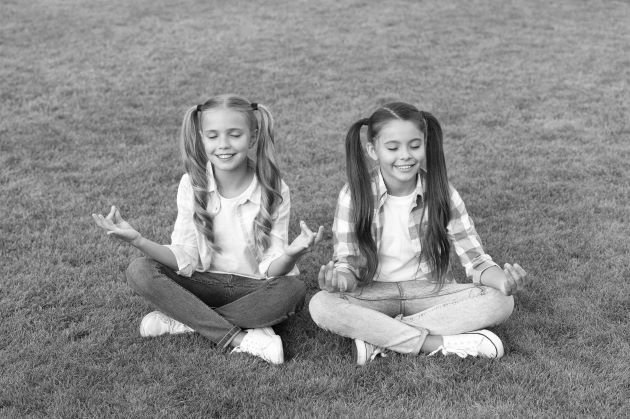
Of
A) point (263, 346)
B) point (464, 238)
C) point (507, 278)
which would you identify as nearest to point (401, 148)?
point (464, 238)

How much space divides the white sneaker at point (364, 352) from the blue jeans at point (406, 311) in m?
0.03

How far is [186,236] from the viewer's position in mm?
4047

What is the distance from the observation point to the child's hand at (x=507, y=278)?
351 cm

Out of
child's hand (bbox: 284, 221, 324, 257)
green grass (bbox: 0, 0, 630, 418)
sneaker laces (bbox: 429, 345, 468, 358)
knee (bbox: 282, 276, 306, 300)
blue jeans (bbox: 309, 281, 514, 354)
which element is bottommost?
green grass (bbox: 0, 0, 630, 418)

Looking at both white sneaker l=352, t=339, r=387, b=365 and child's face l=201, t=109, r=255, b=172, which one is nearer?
white sneaker l=352, t=339, r=387, b=365

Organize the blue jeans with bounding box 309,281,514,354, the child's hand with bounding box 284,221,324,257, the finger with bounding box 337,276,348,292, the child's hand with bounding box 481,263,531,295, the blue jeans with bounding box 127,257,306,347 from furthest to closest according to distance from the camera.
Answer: the blue jeans with bounding box 127,257,306,347
the blue jeans with bounding box 309,281,514,354
the finger with bounding box 337,276,348,292
the child's hand with bounding box 481,263,531,295
the child's hand with bounding box 284,221,324,257

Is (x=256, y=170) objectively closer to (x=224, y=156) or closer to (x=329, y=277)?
(x=224, y=156)

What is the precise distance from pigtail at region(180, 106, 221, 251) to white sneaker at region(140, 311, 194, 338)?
46 cm

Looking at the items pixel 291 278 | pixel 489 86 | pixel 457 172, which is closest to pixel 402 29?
pixel 489 86

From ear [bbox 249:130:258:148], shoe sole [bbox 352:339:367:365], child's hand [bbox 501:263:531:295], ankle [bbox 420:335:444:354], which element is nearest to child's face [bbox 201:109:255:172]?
ear [bbox 249:130:258:148]

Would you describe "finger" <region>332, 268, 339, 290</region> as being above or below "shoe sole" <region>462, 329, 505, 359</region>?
above

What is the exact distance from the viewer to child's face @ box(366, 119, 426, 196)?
12.4 feet

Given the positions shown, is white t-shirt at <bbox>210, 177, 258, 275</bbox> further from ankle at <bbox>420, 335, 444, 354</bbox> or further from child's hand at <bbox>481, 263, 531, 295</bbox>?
child's hand at <bbox>481, 263, 531, 295</bbox>

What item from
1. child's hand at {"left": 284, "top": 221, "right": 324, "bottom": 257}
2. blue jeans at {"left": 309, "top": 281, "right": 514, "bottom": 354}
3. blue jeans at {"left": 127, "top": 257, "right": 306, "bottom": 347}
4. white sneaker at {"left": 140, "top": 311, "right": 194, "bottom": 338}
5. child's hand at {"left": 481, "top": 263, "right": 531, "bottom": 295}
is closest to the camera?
child's hand at {"left": 284, "top": 221, "right": 324, "bottom": 257}
